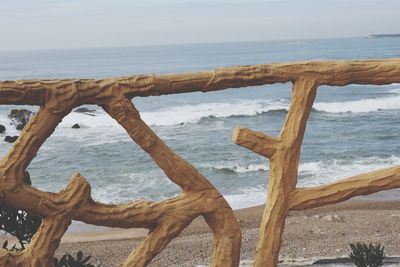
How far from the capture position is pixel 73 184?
3209 mm

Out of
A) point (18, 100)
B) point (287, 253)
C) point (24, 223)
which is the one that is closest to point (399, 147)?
point (287, 253)

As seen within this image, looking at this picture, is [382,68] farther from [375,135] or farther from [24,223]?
[375,135]

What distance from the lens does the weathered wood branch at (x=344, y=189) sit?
139 inches

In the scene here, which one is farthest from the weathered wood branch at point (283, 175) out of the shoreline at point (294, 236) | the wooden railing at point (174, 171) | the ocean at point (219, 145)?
the ocean at point (219, 145)

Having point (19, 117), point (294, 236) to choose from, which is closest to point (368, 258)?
point (294, 236)

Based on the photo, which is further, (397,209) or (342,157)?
(342,157)

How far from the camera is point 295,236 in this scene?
11.6 m

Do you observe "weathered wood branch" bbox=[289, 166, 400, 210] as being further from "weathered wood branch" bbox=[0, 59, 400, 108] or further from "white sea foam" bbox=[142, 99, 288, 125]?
"white sea foam" bbox=[142, 99, 288, 125]

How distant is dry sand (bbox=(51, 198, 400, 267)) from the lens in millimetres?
10297

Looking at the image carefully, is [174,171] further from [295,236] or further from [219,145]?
[219,145]

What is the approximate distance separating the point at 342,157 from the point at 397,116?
11.1 m

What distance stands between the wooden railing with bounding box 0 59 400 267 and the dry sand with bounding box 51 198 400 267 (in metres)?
5.87

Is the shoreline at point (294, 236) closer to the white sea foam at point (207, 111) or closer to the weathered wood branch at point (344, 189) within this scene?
the weathered wood branch at point (344, 189)

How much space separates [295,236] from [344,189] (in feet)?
26.8
